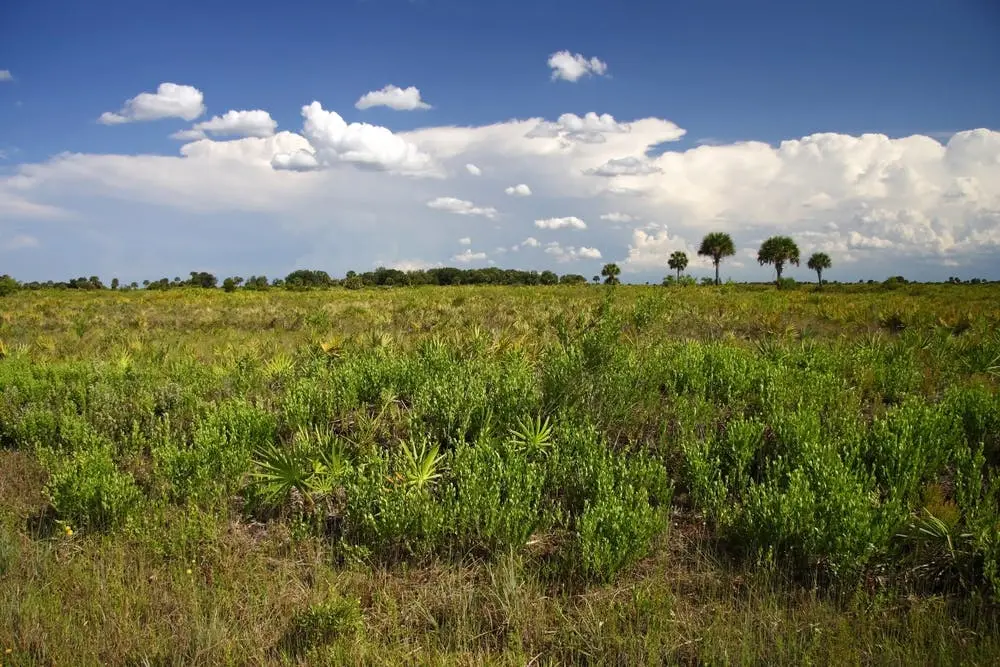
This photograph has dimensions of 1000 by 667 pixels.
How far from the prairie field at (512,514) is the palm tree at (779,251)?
77.7 m

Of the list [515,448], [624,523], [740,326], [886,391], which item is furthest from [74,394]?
[740,326]

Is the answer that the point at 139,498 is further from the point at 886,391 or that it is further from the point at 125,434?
the point at 886,391

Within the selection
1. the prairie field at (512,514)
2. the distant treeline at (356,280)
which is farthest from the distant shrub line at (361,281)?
the prairie field at (512,514)

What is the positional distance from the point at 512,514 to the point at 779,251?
84.3m

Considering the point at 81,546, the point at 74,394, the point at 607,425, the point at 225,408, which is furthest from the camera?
the point at 74,394

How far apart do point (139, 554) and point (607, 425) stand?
4.40 meters

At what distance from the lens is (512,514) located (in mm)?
4379

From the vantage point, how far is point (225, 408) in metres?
6.63

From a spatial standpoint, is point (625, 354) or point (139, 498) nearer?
point (139, 498)

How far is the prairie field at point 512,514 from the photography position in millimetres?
3529

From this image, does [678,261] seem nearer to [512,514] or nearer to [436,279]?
[436,279]

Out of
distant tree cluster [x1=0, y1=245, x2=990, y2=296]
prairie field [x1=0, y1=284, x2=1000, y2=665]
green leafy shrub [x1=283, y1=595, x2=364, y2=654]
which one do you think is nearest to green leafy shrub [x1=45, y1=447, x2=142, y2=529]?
prairie field [x1=0, y1=284, x2=1000, y2=665]

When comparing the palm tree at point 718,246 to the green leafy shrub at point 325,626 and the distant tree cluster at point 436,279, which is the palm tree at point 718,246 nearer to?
the distant tree cluster at point 436,279

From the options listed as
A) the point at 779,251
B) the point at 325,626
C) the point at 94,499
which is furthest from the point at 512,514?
the point at 779,251
